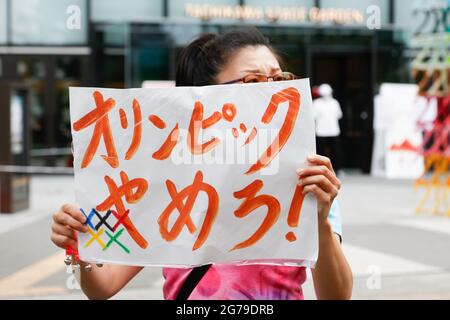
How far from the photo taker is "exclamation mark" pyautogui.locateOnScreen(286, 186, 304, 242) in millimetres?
1911

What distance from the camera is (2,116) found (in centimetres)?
1152

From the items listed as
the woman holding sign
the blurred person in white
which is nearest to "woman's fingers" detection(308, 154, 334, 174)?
the woman holding sign

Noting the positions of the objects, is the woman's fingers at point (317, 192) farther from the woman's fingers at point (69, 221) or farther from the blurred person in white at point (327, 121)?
the blurred person in white at point (327, 121)

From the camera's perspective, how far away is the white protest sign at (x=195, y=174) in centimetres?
192

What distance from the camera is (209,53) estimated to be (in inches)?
89.2

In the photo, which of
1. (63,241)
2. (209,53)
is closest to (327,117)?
(209,53)

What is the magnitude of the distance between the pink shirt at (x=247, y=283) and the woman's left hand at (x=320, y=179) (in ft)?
0.87

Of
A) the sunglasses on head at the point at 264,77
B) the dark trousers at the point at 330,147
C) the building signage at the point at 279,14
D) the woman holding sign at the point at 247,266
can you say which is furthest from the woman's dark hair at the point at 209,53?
the building signage at the point at 279,14

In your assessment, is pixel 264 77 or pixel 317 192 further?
pixel 264 77

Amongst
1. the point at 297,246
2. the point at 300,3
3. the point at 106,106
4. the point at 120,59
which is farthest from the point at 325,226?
the point at 300,3

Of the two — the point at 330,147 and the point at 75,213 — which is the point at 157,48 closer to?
the point at 330,147

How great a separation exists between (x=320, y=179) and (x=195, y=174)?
311 mm

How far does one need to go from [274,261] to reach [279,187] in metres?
0.19
